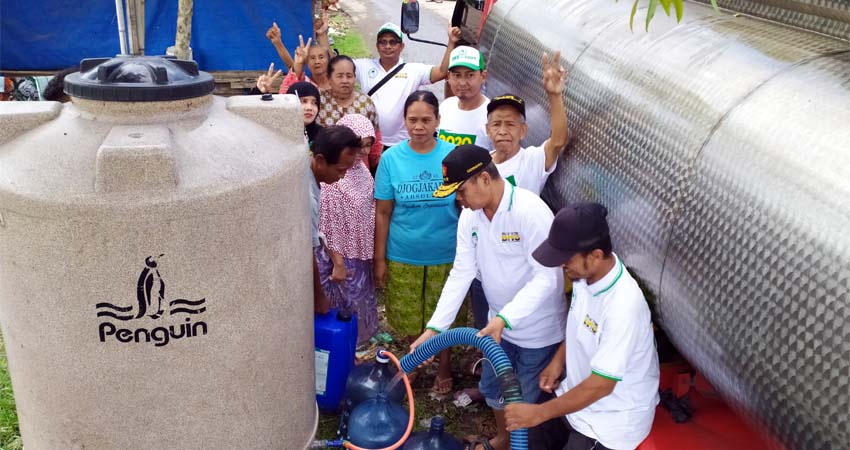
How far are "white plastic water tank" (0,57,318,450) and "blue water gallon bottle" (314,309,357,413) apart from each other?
991mm

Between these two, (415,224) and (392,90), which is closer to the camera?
(415,224)

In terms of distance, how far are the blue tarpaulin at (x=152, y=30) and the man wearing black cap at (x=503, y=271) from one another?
25.2ft

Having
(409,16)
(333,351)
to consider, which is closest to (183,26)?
(409,16)

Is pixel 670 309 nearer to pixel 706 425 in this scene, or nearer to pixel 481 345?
pixel 706 425

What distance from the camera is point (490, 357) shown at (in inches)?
124

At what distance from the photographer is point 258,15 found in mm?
10594

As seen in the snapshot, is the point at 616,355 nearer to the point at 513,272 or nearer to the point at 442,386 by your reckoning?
the point at 513,272

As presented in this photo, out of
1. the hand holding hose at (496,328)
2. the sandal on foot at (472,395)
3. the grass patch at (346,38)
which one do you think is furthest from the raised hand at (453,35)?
the grass patch at (346,38)

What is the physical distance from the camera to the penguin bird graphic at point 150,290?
2622 millimetres

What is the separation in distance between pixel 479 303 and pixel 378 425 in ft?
4.07

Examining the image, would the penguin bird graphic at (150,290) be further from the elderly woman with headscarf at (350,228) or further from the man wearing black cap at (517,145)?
the man wearing black cap at (517,145)

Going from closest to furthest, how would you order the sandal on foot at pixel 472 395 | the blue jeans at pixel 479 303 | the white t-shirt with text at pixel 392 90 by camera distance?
the blue jeans at pixel 479 303 < the sandal on foot at pixel 472 395 < the white t-shirt with text at pixel 392 90

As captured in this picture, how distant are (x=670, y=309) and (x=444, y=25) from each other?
18.4 m

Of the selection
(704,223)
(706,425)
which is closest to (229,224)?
(704,223)
